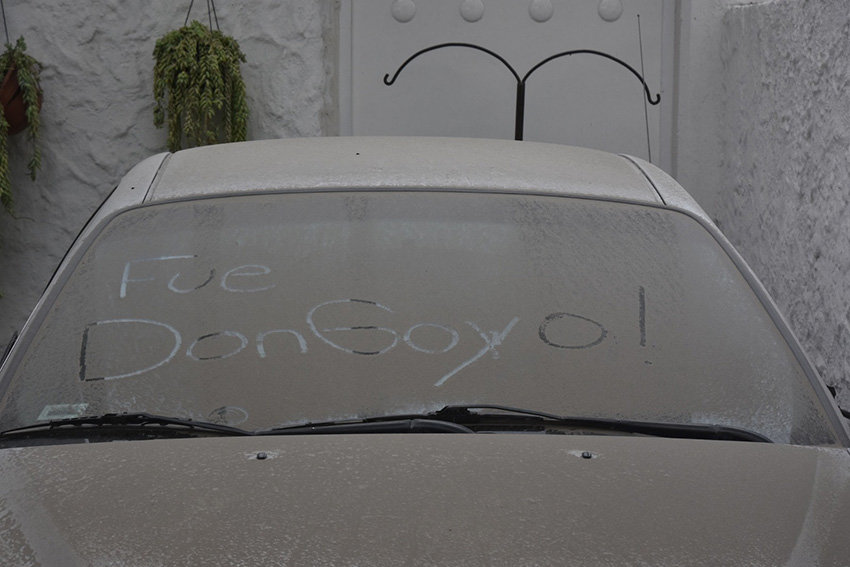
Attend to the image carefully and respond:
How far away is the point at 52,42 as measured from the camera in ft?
17.2

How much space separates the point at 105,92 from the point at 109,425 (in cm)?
393

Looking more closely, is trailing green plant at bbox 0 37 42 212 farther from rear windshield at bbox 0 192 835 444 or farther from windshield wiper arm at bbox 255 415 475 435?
windshield wiper arm at bbox 255 415 475 435

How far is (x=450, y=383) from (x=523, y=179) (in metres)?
0.61

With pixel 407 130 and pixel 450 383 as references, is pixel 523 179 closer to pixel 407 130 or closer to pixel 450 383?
pixel 450 383

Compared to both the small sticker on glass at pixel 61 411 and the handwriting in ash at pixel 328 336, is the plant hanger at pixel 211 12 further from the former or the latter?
the small sticker on glass at pixel 61 411

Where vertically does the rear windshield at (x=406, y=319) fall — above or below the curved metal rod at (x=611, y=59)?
below

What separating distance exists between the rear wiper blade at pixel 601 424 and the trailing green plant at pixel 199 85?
11.3 ft

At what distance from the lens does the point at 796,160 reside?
4.41m

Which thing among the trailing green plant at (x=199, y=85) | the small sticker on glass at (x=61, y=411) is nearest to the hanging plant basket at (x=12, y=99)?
the trailing green plant at (x=199, y=85)

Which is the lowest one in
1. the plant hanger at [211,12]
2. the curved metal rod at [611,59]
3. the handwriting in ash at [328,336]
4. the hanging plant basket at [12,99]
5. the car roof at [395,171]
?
the handwriting in ash at [328,336]

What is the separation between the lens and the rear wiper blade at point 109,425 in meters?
1.71

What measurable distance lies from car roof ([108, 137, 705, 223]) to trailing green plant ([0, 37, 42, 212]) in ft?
8.66

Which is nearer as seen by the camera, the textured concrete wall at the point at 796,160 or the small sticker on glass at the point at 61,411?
the small sticker on glass at the point at 61,411

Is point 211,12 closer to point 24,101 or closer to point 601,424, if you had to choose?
point 24,101
